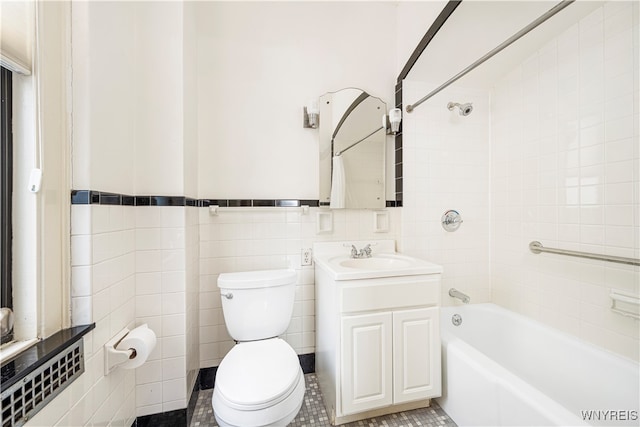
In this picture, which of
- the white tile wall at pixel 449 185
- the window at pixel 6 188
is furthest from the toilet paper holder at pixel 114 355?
the white tile wall at pixel 449 185

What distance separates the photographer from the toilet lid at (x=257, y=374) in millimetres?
987

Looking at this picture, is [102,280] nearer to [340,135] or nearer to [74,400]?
[74,400]

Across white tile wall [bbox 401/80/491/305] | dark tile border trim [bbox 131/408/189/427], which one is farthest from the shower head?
dark tile border trim [bbox 131/408/189/427]

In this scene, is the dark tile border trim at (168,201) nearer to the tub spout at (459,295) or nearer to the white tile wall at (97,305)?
the white tile wall at (97,305)

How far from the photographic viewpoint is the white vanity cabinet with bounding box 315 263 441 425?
4.14 feet

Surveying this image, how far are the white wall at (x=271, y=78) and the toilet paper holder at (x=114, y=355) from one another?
883 millimetres

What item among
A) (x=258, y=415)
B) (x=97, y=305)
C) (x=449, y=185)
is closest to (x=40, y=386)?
(x=97, y=305)

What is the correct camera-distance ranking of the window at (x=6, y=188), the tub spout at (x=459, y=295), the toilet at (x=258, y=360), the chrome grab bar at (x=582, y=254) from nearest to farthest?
the window at (x=6, y=188) < the toilet at (x=258, y=360) < the chrome grab bar at (x=582, y=254) < the tub spout at (x=459, y=295)

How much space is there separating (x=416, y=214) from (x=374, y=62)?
115 cm

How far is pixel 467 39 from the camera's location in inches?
60.7

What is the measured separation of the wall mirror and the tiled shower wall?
91 centimetres

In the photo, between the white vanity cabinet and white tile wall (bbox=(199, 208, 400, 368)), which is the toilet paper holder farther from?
the white vanity cabinet

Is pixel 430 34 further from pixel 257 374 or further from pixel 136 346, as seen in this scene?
pixel 136 346

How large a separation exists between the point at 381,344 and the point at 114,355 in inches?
46.0
